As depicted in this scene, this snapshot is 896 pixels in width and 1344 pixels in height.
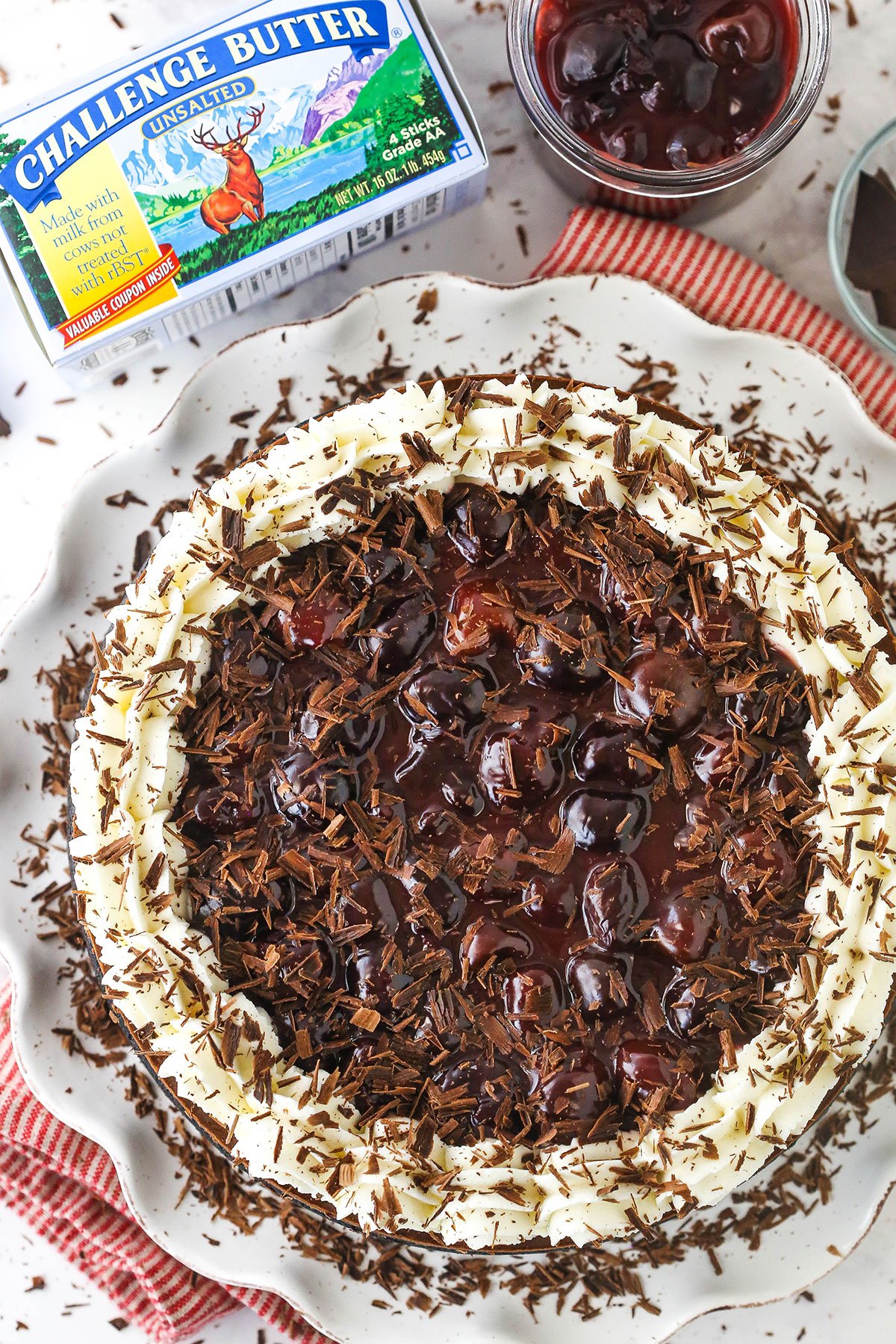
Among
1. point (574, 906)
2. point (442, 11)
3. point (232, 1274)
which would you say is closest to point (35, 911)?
point (232, 1274)

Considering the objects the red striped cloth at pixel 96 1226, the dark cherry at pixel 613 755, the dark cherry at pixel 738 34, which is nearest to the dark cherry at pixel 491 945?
the dark cherry at pixel 613 755

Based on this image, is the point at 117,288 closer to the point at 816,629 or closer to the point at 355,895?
the point at 355,895

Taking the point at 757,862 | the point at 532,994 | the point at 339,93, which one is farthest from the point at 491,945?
the point at 339,93

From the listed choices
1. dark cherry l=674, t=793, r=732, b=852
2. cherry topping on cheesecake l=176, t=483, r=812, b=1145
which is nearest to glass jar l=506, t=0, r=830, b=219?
cherry topping on cheesecake l=176, t=483, r=812, b=1145

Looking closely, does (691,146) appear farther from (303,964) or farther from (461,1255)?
(461,1255)

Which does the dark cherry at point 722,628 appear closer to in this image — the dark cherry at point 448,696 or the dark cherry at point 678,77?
the dark cherry at point 448,696

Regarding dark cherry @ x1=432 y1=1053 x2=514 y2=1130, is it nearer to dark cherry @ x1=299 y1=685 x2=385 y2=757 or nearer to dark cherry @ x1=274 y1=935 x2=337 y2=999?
dark cherry @ x1=274 y1=935 x2=337 y2=999
